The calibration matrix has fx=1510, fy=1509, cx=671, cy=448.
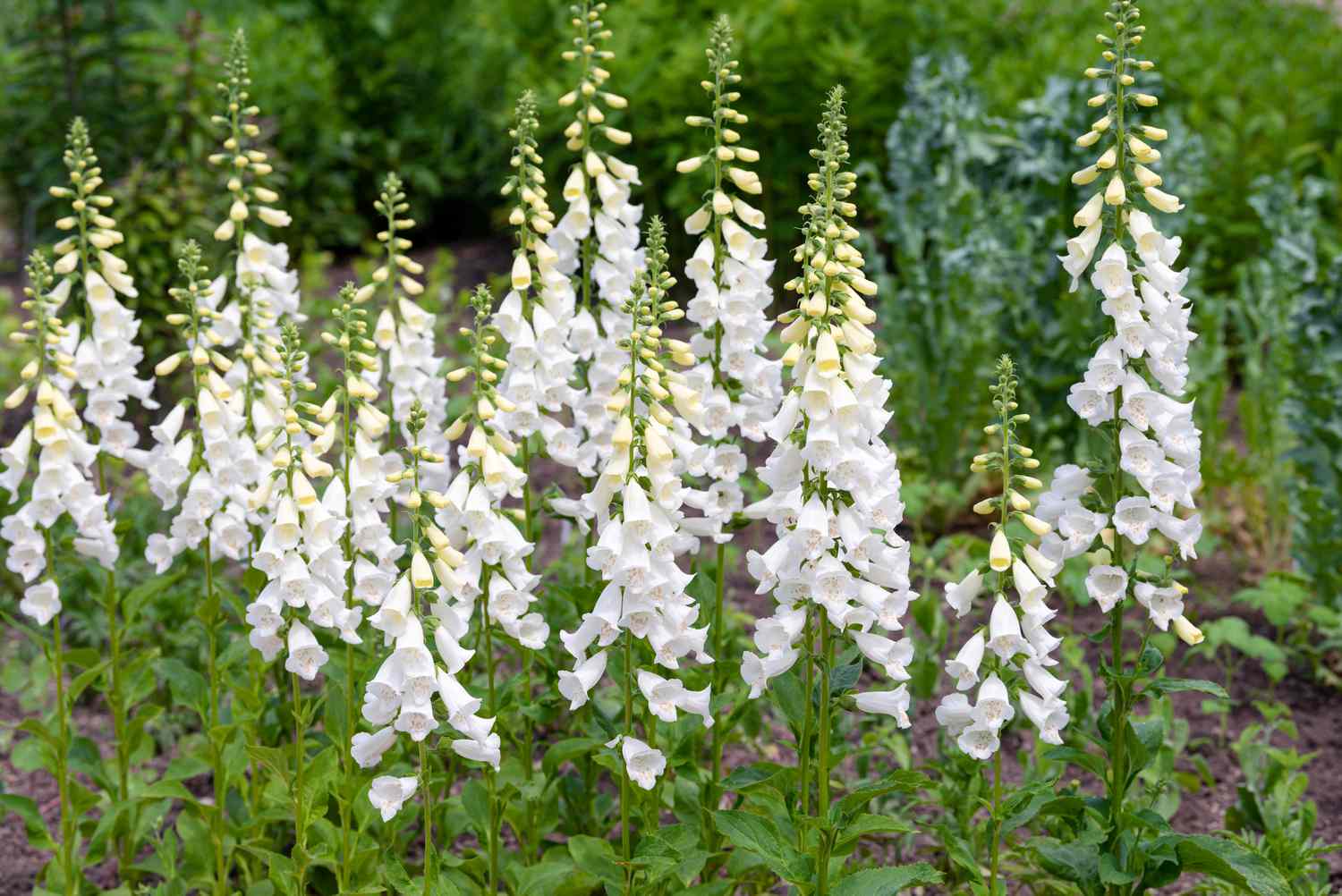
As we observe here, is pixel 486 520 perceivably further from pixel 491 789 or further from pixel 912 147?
pixel 912 147

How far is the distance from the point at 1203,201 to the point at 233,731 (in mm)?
6791

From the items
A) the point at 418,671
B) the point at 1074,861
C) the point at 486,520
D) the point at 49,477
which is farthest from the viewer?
the point at 49,477

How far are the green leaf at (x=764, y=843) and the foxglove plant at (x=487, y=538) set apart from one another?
522 mm

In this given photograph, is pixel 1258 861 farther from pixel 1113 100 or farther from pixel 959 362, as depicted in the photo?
pixel 959 362

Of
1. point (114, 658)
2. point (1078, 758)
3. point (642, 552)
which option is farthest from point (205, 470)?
point (1078, 758)

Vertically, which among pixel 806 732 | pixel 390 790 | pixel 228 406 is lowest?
pixel 390 790

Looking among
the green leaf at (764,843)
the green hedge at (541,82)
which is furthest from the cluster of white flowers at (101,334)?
the green hedge at (541,82)

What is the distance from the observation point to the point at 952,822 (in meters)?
4.26

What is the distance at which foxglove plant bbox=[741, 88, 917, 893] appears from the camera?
316cm

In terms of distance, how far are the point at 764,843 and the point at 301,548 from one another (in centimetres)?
123

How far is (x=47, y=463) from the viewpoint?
12.1 feet

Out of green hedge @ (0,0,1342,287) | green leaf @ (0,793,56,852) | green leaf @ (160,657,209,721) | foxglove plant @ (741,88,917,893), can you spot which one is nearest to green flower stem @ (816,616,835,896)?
foxglove plant @ (741,88,917,893)

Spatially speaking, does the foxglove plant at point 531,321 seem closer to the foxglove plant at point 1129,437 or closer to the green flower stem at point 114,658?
the green flower stem at point 114,658

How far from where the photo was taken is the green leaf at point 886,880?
324cm
